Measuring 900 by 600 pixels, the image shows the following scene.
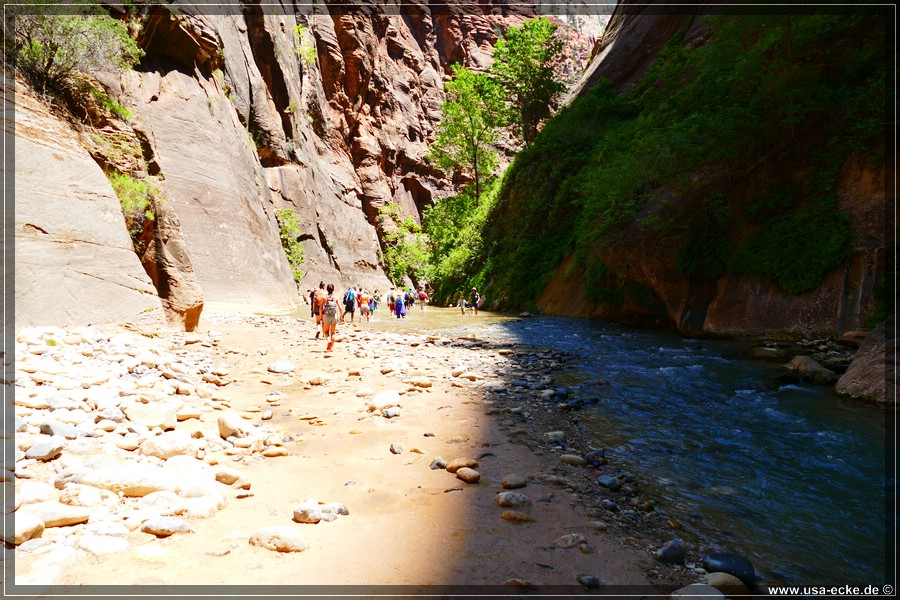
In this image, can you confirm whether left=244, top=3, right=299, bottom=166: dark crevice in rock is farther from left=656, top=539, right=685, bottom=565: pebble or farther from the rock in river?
the rock in river

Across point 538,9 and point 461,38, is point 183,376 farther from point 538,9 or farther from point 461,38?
point 538,9

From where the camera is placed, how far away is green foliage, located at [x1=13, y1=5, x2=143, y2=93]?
8.10 meters

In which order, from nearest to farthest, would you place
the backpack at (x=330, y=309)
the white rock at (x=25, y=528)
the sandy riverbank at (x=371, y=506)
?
the white rock at (x=25, y=528), the sandy riverbank at (x=371, y=506), the backpack at (x=330, y=309)

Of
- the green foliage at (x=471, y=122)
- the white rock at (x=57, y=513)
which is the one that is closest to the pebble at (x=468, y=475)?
the white rock at (x=57, y=513)

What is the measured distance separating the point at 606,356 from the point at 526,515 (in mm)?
7296

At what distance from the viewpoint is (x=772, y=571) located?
9.16 feet

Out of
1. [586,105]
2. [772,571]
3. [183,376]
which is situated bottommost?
[772,571]

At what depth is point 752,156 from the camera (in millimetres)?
11289

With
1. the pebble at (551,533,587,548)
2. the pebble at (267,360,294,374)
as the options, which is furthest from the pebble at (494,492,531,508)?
the pebble at (267,360,294,374)

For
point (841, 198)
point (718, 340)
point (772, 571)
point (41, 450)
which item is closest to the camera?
point (772, 571)

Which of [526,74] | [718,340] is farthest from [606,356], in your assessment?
[526,74]

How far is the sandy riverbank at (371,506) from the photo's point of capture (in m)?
2.37

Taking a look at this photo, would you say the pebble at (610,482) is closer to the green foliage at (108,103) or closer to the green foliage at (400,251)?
the green foliage at (108,103)

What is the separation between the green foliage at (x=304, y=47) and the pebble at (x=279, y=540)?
42725 millimetres
